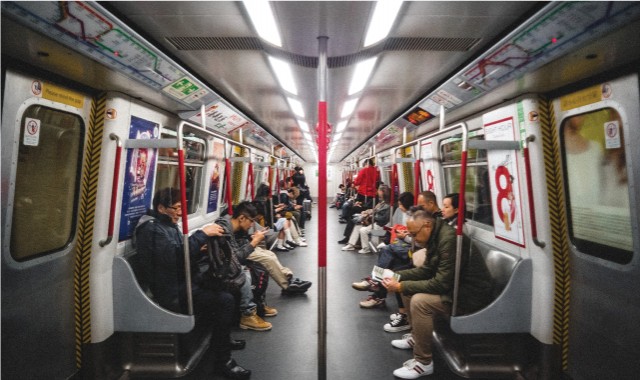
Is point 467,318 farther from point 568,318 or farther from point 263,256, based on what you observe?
point 263,256

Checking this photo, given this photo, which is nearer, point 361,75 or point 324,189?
point 324,189

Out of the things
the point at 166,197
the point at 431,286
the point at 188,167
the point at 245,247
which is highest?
the point at 188,167

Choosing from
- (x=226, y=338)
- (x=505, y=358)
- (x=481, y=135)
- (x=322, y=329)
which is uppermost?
(x=481, y=135)

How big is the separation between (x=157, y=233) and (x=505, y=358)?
3507 millimetres

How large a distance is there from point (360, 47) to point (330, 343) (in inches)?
121

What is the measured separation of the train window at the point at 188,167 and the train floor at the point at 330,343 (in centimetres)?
204

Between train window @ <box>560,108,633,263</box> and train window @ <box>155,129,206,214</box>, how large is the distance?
4317mm

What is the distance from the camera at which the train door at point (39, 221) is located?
2.27 metres

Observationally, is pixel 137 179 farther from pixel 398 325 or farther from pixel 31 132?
pixel 398 325

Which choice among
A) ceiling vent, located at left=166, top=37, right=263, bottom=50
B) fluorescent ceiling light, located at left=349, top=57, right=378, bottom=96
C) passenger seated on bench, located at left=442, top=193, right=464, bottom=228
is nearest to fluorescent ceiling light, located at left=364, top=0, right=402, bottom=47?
fluorescent ceiling light, located at left=349, top=57, right=378, bottom=96

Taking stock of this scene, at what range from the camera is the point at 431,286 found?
10.3ft

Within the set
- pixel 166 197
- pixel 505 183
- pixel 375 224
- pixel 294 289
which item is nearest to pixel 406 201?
pixel 375 224

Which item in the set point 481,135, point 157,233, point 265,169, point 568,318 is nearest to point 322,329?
point 157,233

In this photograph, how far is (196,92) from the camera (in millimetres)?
3623
